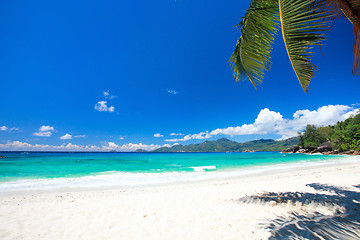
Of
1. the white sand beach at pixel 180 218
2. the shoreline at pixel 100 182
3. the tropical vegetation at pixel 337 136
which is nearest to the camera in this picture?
the white sand beach at pixel 180 218

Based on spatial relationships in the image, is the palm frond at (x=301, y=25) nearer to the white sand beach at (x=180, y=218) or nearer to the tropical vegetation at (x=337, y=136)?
the white sand beach at (x=180, y=218)

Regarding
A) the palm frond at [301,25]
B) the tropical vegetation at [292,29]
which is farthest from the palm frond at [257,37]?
the palm frond at [301,25]

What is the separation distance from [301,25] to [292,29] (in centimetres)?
10

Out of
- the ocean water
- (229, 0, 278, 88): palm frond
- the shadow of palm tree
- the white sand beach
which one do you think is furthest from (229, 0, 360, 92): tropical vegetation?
the ocean water

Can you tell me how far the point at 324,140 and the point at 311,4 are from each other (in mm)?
82562

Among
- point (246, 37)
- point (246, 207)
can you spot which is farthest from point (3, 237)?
point (246, 37)

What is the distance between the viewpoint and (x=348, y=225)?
2848 mm

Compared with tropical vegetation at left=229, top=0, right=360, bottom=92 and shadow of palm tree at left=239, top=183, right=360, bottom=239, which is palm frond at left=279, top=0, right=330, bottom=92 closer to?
tropical vegetation at left=229, top=0, right=360, bottom=92

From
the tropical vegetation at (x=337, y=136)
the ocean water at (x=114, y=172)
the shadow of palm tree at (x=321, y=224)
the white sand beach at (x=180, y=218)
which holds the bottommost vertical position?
the ocean water at (x=114, y=172)

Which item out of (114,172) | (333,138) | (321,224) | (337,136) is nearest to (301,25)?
(321,224)

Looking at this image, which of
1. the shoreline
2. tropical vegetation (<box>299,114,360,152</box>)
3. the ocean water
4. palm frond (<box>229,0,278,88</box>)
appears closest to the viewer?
palm frond (<box>229,0,278,88</box>)

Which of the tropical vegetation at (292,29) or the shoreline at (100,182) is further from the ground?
the tropical vegetation at (292,29)

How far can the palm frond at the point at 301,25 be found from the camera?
5.88ft

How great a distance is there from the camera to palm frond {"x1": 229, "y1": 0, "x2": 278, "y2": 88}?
2525 millimetres
